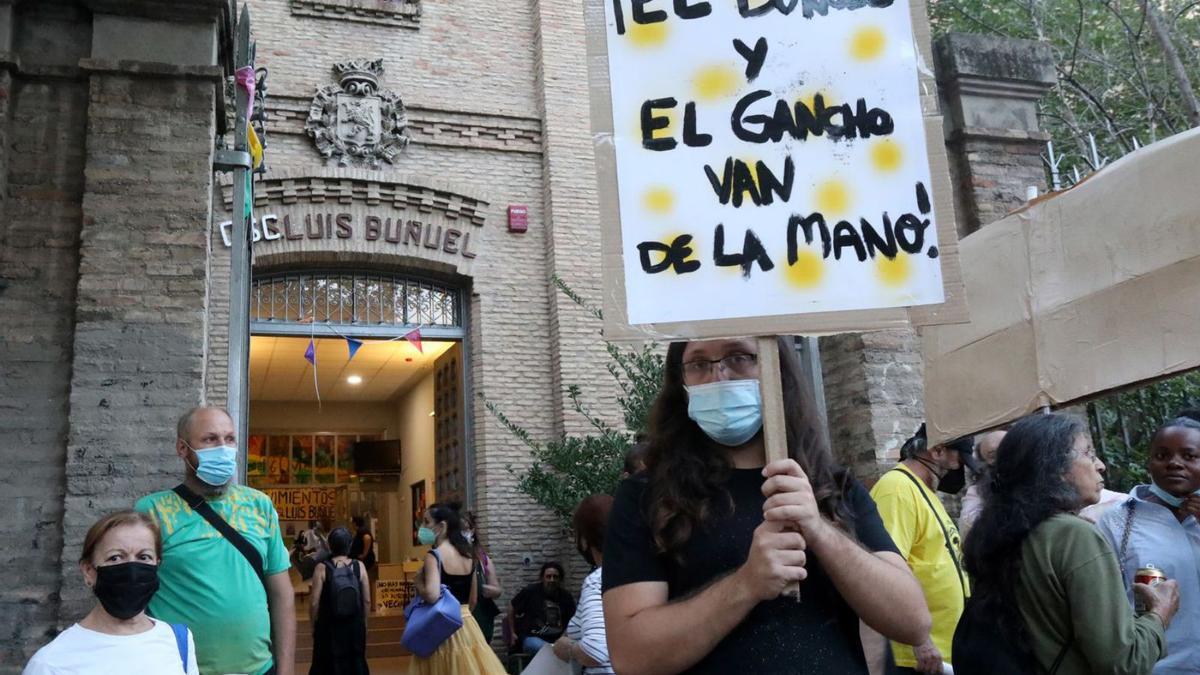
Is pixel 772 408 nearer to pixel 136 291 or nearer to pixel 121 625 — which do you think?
pixel 121 625

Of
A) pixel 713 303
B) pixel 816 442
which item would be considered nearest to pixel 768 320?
pixel 713 303

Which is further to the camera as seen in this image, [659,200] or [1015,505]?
[1015,505]

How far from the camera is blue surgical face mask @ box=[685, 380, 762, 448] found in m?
2.17

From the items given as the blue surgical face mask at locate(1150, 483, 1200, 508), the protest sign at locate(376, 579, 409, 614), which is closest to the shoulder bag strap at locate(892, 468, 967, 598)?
the blue surgical face mask at locate(1150, 483, 1200, 508)

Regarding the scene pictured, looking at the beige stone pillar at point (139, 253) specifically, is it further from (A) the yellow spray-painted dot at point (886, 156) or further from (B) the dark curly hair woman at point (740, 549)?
(A) the yellow spray-painted dot at point (886, 156)

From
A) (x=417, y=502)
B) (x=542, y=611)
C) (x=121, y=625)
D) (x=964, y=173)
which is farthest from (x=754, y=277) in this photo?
(x=417, y=502)

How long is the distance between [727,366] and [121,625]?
2.16m

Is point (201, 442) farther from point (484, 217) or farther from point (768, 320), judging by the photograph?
point (484, 217)

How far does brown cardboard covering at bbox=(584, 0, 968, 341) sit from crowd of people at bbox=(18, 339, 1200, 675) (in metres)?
0.11

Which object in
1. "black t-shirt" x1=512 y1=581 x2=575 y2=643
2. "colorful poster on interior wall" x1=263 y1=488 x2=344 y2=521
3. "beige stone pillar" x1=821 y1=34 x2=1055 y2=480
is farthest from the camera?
"colorful poster on interior wall" x1=263 y1=488 x2=344 y2=521

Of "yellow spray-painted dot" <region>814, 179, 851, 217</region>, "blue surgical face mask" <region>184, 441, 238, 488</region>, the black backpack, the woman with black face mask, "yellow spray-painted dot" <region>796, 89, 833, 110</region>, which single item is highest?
"yellow spray-painted dot" <region>796, 89, 833, 110</region>

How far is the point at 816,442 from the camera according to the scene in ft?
7.46

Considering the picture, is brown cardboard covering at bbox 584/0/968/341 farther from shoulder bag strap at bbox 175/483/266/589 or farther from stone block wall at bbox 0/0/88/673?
stone block wall at bbox 0/0/88/673

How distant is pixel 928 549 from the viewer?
13.8 feet
